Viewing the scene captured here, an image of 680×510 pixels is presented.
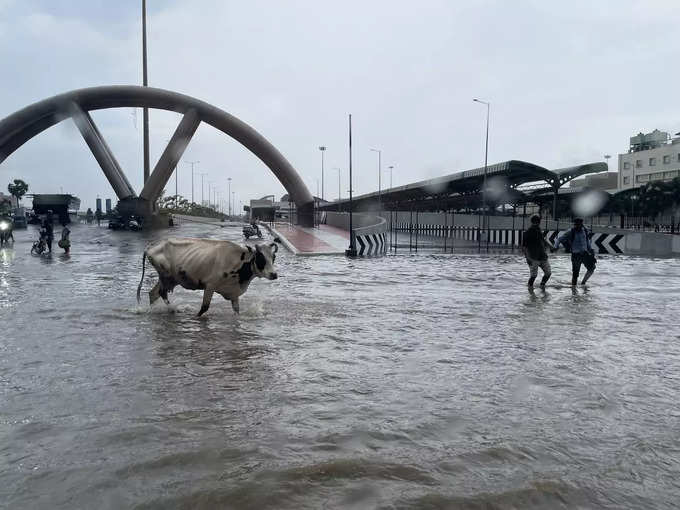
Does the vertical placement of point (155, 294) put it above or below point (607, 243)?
below

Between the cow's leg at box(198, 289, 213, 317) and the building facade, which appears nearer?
the cow's leg at box(198, 289, 213, 317)

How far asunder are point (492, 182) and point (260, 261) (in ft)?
144

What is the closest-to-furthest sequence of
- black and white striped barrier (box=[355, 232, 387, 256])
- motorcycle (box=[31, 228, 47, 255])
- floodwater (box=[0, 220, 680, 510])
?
floodwater (box=[0, 220, 680, 510]) < motorcycle (box=[31, 228, 47, 255]) < black and white striped barrier (box=[355, 232, 387, 256])

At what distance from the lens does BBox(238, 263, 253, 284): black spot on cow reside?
29.0ft

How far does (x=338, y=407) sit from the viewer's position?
4758 mm

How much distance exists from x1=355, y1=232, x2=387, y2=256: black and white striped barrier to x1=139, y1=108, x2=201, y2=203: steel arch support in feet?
149

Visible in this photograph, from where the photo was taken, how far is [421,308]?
1005 centimetres

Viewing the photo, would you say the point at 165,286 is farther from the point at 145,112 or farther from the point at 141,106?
the point at 145,112

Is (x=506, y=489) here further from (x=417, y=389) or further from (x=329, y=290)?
(x=329, y=290)

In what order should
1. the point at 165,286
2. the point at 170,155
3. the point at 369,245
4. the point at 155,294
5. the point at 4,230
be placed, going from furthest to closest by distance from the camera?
the point at 170,155 → the point at 4,230 → the point at 369,245 → the point at 155,294 → the point at 165,286

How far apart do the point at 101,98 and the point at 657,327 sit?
67.4 meters

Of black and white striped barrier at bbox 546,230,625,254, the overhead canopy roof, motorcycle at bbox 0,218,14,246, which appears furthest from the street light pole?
black and white striped barrier at bbox 546,230,625,254

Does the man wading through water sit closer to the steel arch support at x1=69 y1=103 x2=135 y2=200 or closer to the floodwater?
the floodwater

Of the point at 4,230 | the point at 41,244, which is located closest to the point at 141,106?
the point at 4,230
